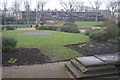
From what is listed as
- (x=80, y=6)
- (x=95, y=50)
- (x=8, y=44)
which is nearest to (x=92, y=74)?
(x=95, y=50)

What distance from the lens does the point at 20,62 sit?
18.9 ft

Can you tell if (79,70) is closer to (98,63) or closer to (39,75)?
(98,63)

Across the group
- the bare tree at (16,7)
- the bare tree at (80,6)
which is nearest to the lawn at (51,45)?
the bare tree at (16,7)

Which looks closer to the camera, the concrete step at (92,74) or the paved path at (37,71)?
the concrete step at (92,74)

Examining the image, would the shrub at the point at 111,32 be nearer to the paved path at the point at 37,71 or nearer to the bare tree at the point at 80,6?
the paved path at the point at 37,71

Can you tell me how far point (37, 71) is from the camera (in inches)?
185

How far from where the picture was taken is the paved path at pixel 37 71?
14.1 feet

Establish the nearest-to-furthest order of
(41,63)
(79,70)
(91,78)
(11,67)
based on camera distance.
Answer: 1. (91,78)
2. (79,70)
3. (11,67)
4. (41,63)

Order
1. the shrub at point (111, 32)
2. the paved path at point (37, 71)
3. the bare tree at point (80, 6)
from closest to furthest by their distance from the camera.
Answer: the paved path at point (37, 71) → the shrub at point (111, 32) → the bare tree at point (80, 6)

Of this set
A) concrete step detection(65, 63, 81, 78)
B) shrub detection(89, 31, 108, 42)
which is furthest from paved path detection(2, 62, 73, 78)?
shrub detection(89, 31, 108, 42)

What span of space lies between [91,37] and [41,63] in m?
6.50

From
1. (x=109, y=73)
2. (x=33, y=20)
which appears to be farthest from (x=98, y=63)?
(x=33, y=20)

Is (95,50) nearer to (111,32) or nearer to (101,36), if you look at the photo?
(111,32)

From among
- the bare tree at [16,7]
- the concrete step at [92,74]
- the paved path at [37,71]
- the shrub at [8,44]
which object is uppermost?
the bare tree at [16,7]
